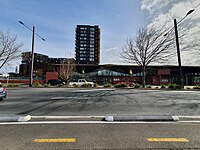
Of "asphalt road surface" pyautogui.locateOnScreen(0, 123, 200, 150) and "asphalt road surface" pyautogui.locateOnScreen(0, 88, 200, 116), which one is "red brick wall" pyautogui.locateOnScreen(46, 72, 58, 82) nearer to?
"asphalt road surface" pyautogui.locateOnScreen(0, 88, 200, 116)

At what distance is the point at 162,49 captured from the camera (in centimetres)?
2027

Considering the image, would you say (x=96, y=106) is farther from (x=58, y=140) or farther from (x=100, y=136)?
(x=58, y=140)

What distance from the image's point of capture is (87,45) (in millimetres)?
112562

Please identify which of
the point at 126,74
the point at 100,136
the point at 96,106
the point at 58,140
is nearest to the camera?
the point at 58,140

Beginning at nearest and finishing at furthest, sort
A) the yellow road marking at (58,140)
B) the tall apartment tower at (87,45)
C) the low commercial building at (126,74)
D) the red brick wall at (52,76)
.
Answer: the yellow road marking at (58,140) < the red brick wall at (52,76) < the low commercial building at (126,74) < the tall apartment tower at (87,45)

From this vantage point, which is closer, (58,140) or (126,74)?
(58,140)

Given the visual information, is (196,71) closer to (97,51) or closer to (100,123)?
(100,123)

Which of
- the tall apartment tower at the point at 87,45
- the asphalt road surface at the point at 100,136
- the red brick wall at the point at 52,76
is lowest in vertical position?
the asphalt road surface at the point at 100,136

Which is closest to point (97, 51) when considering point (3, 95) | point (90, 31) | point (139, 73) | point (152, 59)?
point (90, 31)

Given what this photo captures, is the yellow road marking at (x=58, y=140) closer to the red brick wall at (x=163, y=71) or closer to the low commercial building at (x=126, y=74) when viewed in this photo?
the low commercial building at (x=126, y=74)

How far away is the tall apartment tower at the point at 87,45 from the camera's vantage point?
363 ft

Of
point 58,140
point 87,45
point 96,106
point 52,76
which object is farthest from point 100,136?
point 87,45

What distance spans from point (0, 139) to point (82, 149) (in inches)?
84.5

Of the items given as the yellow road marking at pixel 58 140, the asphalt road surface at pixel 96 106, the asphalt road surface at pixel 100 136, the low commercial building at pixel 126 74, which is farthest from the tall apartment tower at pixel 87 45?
the yellow road marking at pixel 58 140
